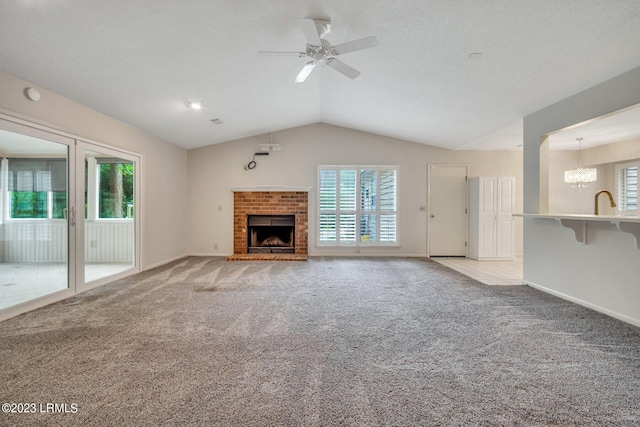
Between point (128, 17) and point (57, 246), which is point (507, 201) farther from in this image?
point (57, 246)

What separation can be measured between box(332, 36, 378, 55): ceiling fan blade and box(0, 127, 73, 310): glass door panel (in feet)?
10.6

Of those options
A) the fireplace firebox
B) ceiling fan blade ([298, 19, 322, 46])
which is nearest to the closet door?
the fireplace firebox

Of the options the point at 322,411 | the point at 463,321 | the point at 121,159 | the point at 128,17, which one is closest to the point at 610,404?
the point at 463,321

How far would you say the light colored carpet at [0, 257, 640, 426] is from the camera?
1.48 m

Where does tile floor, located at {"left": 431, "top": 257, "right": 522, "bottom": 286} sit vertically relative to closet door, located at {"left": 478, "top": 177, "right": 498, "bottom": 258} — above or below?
below

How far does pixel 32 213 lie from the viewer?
3.24 meters

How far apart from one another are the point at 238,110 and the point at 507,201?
17.9 feet

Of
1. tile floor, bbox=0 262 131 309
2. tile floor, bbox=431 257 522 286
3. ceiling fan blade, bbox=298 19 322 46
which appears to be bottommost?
tile floor, bbox=431 257 522 286

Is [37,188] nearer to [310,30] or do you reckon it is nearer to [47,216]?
[47,216]

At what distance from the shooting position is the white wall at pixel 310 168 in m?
6.33

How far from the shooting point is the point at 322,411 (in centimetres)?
147

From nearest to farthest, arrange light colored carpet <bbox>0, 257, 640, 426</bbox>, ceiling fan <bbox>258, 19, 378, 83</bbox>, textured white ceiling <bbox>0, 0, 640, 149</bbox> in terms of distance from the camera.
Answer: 1. light colored carpet <bbox>0, 257, 640, 426</bbox>
2. textured white ceiling <bbox>0, 0, 640, 149</bbox>
3. ceiling fan <bbox>258, 19, 378, 83</bbox>

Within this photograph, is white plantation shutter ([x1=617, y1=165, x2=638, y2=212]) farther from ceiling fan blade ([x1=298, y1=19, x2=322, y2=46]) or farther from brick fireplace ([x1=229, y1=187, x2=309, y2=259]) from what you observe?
ceiling fan blade ([x1=298, y1=19, x2=322, y2=46])

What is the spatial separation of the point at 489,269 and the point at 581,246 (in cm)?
195
